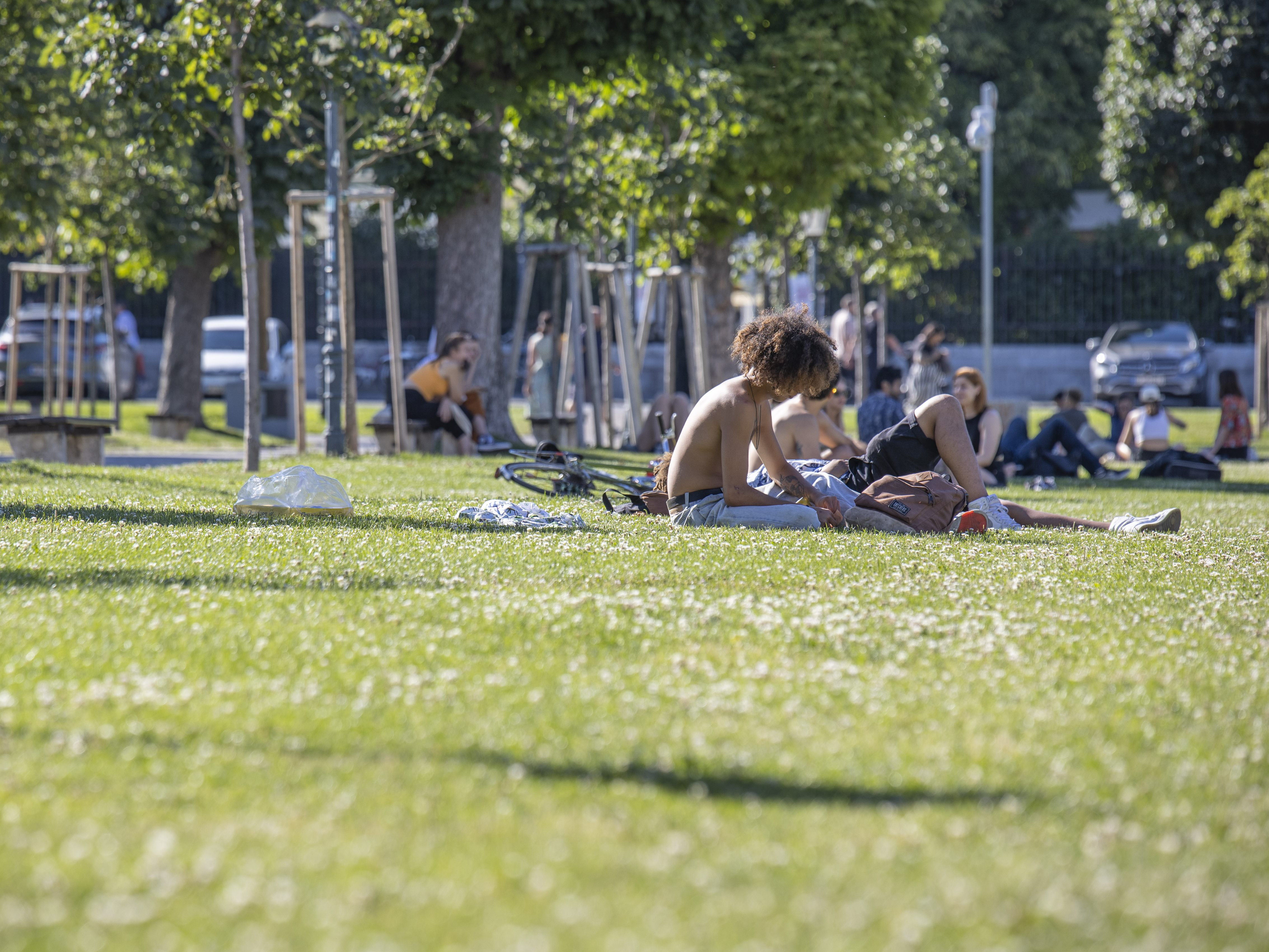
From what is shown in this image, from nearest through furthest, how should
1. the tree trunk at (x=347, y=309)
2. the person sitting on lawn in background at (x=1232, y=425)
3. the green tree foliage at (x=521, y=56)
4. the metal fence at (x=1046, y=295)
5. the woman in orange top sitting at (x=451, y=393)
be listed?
the green tree foliage at (x=521, y=56) < the tree trunk at (x=347, y=309) < the woman in orange top sitting at (x=451, y=393) < the person sitting on lawn in background at (x=1232, y=425) < the metal fence at (x=1046, y=295)

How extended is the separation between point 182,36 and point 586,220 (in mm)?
9337

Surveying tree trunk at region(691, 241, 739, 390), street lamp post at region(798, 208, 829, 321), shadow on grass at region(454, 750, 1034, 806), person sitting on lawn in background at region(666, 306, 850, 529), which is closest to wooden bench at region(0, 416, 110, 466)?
person sitting on lawn in background at region(666, 306, 850, 529)

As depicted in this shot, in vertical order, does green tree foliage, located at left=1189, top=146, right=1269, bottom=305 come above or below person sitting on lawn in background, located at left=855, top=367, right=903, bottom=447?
above

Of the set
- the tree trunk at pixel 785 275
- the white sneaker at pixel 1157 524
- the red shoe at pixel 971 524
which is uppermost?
the tree trunk at pixel 785 275

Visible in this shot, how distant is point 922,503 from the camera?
9.74 m

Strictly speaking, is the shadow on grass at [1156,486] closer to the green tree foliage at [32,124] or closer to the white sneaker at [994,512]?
the white sneaker at [994,512]

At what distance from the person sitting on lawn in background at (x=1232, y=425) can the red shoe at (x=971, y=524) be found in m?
13.4

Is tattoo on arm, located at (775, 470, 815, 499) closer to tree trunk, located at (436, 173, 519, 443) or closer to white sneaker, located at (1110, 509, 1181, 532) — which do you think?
white sneaker, located at (1110, 509, 1181, 532)

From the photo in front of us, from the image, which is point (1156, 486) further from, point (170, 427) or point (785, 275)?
point (170, 427)

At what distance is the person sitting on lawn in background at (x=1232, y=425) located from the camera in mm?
21828

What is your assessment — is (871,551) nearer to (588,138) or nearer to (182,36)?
(182,36)

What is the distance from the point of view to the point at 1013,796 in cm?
379

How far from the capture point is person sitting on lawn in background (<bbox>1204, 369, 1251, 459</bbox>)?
71.6 ft

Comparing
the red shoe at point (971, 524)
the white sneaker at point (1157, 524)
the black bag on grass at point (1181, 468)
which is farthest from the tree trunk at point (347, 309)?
the black bag on grass at point (1181, 468)
